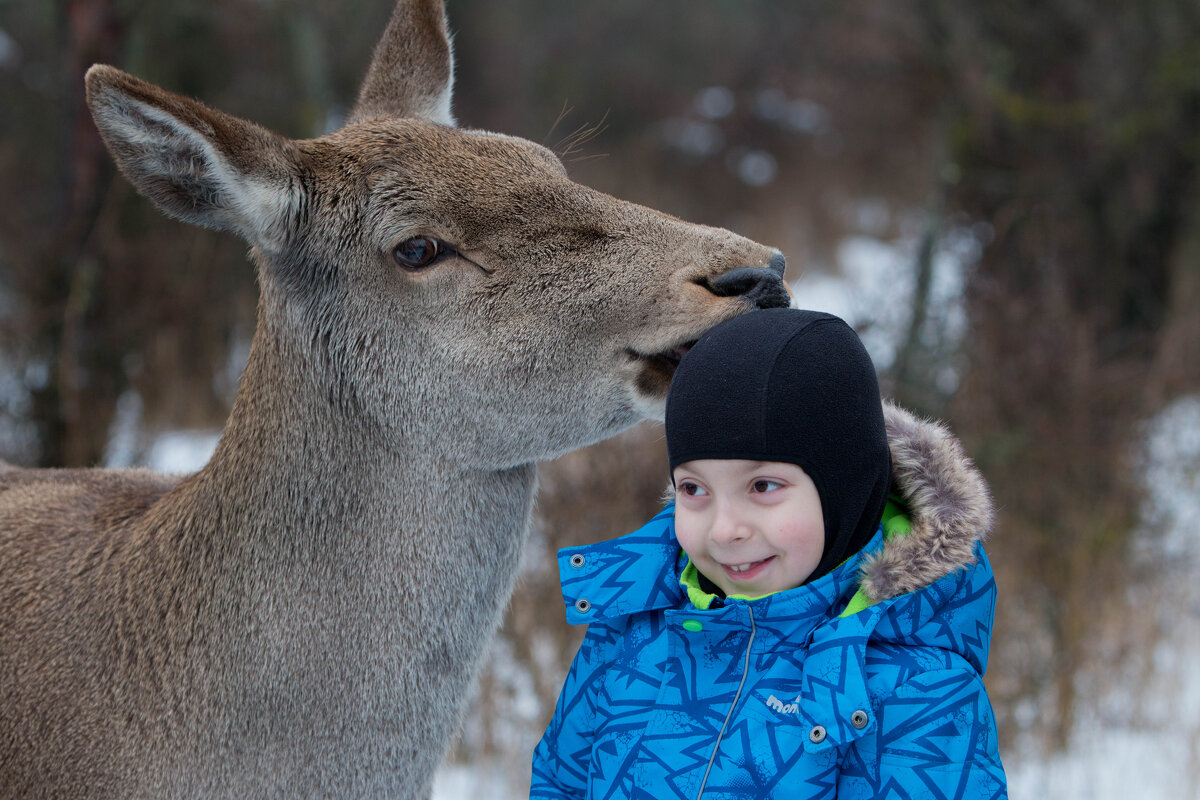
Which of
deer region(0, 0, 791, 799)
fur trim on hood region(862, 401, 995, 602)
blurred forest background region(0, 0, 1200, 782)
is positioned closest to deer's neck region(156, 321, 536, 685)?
deer region(0, 0, 791, 799)

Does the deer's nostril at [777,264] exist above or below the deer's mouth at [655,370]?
above

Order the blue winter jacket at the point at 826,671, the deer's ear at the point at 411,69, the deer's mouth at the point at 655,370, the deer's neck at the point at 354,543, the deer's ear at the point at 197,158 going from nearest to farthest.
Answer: the blue winter jacket at the point at 826,671
the deer's ear at the point at 197,158
the deer's mouth at the point at 655,370
the deer's neck at the point at 354,543
the deer's ear at the point at 411,69

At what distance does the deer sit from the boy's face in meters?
0.34

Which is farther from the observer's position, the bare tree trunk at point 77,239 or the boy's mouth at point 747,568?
the bare tree trunk at point 77,239

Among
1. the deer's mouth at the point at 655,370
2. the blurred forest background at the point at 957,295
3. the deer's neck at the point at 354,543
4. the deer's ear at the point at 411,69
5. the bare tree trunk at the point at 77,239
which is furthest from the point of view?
the bare tree trunk at the point at 77,239

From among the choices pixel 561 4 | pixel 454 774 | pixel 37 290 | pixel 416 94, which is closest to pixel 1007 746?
pixel 454 774

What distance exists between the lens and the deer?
2.33 metres

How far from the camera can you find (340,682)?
2355 millimetres

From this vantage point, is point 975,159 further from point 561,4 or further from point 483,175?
point 561,4

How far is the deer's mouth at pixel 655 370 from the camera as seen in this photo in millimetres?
2271

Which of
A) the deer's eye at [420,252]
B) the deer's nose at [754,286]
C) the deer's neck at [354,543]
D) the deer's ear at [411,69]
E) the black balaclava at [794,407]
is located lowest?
the deer's neck at [354,543]

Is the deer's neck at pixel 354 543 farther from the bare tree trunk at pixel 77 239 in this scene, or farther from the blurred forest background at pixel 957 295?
the bare tree trunk at pixel 77 239

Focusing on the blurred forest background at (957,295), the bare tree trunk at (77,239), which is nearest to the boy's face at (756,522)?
the blurred forest background at (957,295)

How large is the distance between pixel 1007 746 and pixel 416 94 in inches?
182
